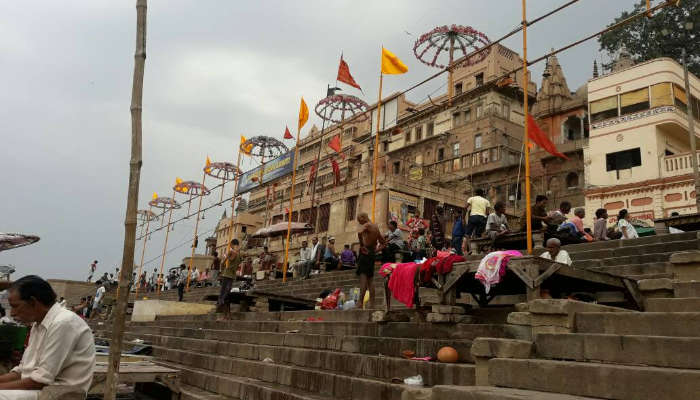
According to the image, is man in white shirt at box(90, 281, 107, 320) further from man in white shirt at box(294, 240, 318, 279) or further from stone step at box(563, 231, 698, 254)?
stone step at box(563, 231, 698, 254)

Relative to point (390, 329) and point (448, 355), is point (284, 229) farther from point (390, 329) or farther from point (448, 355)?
point (448, 355)

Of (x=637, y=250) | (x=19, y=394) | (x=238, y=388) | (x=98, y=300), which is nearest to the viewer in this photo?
(x=19, y=394)

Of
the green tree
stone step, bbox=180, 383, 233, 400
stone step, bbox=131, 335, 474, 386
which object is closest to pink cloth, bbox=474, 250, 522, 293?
stone step, bbox=131, 335, 474, 386

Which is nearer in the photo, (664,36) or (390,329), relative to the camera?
(390,329)

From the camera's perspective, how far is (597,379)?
3857 millimetres

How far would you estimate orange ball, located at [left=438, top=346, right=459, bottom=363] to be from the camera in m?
5.77

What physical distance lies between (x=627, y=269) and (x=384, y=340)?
419cm

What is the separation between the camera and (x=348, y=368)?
6852 mm

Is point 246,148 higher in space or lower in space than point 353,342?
higher

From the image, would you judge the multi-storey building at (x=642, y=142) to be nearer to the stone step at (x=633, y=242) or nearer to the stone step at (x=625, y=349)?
the stone step at (x=633, y=242)

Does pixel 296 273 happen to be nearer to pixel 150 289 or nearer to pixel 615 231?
pixel 615 231

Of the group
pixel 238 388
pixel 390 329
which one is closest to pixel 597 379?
pixel 390 329

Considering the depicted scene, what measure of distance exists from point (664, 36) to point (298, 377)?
123 ft

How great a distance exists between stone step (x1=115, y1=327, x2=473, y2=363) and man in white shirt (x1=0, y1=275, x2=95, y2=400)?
3.80 meters
